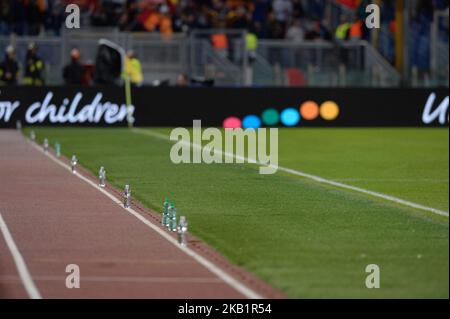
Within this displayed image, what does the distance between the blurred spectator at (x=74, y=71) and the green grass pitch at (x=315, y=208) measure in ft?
16.0

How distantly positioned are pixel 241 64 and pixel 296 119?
2216 millimetres

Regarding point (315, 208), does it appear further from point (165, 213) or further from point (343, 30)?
point (343, 30)

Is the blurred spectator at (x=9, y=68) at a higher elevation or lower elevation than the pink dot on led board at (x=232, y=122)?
higher

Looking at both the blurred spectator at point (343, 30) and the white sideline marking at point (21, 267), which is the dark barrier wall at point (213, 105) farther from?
the white sideline marking at point (21, 267)

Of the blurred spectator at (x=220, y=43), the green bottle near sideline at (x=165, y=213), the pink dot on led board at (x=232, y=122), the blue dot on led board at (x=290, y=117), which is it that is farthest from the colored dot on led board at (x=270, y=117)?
the green bottle near sideline at (x=165, y=213)

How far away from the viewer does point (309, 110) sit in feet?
128

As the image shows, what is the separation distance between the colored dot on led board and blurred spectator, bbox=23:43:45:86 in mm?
5974

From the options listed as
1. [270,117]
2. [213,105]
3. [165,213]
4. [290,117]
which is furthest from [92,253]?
[290,117]

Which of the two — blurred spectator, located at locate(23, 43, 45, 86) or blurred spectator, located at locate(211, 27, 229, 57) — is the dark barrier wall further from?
blurred spectator, located at locate(211, 27, 229, 57)

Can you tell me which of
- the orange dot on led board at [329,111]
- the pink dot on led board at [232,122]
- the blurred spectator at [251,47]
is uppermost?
the blurred spectator at [251,47]

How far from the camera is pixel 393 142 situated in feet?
108

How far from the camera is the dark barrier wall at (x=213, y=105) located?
37.0m

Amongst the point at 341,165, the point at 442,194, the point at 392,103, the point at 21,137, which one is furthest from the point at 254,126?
the point at 442,194

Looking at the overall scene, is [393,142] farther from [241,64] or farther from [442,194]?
[442,194]
